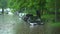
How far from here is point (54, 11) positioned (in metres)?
32.2

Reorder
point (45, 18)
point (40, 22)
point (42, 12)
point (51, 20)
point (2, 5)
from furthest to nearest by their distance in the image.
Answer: point (2, 5) < point (42, 12) < point (45, 18) < point (51, 20) < point (40, 22)

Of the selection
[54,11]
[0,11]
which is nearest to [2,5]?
[0,11]

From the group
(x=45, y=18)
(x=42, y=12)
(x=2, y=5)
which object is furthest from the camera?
(x=2, y=5)

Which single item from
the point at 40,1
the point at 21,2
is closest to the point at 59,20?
the point at 40,1

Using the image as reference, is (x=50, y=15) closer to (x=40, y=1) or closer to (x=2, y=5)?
(x=40, y=1)

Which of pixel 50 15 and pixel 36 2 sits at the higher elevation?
pixel 36 2

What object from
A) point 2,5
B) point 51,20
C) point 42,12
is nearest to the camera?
point 51,20

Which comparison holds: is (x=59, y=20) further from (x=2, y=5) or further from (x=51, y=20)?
(x=2, y=5)

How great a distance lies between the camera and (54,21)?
101 ft

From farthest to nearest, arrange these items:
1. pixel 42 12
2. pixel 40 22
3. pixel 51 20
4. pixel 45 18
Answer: pixel 42 12, pixel 45 18, pixel 51 20, pixel 40 22

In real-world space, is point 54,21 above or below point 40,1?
below

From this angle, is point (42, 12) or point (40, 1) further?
point (42, 12)

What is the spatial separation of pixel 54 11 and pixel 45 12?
3.72m

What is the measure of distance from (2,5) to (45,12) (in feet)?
169
